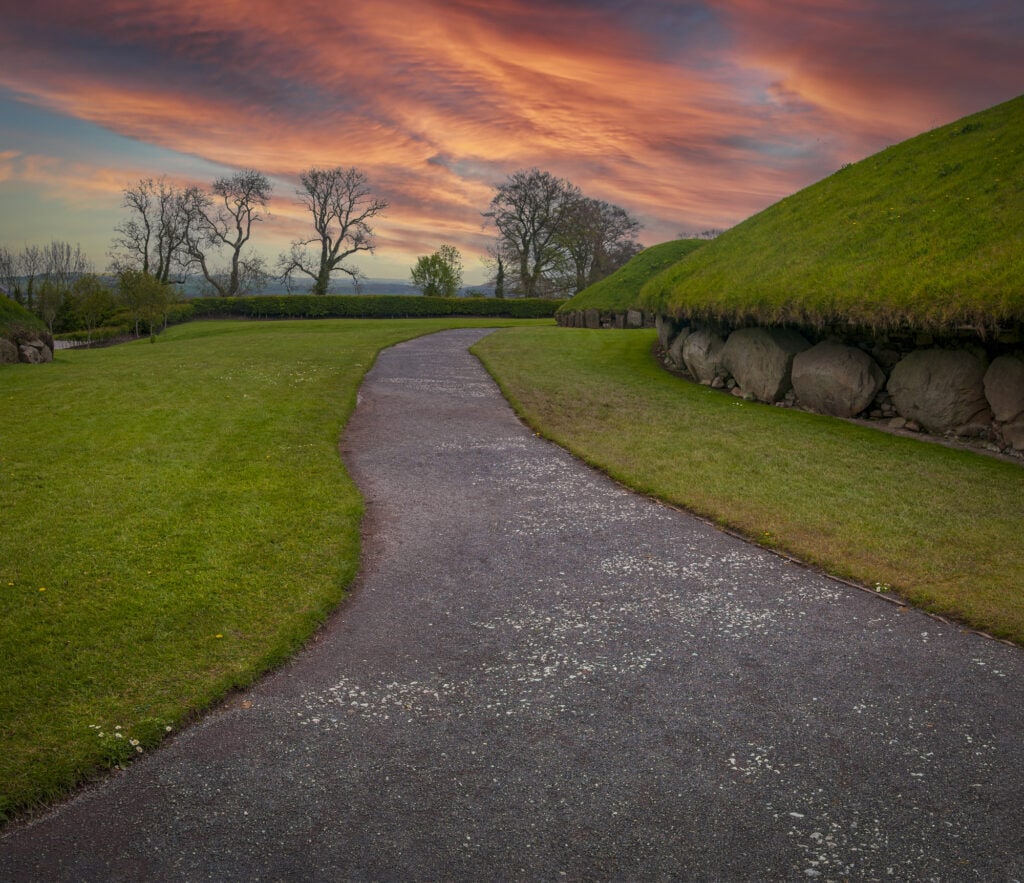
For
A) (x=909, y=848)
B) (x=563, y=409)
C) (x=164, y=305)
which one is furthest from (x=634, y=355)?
(x=164, y=305)

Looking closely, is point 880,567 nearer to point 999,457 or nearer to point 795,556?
point 795,556

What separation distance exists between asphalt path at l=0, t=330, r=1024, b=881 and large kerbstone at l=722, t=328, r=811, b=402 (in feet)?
37.6

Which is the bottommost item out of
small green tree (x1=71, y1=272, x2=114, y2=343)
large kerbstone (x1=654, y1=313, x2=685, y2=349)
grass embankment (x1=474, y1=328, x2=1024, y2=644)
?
grass embankment (x1=474, y1=328, x2=1024, y2=644)

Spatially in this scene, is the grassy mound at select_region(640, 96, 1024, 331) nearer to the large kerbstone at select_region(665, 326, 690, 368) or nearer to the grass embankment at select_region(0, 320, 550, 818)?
the large kerbstone at select_region(665, 326, 690, 368)

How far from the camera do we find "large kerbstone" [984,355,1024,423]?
1392 centimetres

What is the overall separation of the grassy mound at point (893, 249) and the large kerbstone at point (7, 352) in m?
23.8

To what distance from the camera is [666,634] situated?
22.4 feet

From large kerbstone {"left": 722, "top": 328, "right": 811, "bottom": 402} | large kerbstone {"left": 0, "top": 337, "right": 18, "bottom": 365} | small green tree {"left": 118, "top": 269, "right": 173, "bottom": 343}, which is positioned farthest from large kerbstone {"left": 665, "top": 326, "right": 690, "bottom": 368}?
small green tree {"left": 118, "top": 269, "right": 173, "bottom": 343}

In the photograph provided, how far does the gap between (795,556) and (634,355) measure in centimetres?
1937

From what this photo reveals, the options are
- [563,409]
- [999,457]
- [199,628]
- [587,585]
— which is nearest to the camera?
[199,628]

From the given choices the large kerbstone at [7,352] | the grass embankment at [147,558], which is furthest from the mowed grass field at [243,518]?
the large kerbstone at [7,352]

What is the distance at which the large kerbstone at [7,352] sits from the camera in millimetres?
26094

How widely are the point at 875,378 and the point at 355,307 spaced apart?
48426 millimetres

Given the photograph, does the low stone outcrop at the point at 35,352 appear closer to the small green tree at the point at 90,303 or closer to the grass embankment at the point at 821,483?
the grass embankment at the point at 821,483
